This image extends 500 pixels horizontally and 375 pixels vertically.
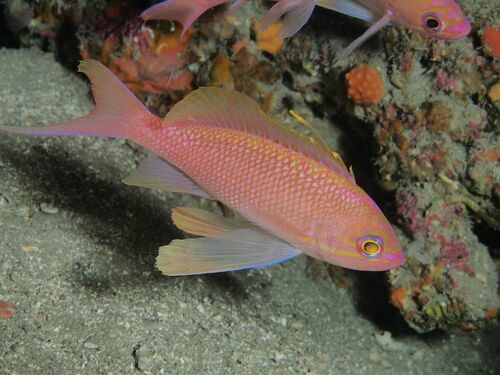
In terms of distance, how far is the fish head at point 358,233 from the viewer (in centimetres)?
212

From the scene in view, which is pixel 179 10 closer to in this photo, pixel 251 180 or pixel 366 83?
pixel 251 180

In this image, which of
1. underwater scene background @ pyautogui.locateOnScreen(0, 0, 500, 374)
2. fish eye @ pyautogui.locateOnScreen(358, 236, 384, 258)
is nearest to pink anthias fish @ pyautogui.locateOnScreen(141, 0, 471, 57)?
underwater scene background @ pyautogui.locateOnScreen(0, 0, 500, 374)

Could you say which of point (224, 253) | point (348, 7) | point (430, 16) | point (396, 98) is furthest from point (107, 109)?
point (396, 98)

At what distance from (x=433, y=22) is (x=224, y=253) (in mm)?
1808

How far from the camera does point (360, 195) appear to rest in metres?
2.15

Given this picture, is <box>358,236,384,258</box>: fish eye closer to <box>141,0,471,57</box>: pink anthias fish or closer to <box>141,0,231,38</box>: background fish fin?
<box>141,0,471,57</box>: pink anthias fish

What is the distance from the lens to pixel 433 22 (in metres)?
2.69

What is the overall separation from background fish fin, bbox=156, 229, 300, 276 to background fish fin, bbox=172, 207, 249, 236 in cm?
8

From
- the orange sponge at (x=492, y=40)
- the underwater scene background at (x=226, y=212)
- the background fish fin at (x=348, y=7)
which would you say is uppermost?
the background fish fin at (x=348, y=7)

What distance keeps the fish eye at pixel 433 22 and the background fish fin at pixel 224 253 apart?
61.5 inches

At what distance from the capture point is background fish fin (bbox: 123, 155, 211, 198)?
2396mm

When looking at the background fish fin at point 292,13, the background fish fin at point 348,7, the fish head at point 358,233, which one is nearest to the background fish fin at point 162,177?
the fish head at point 358,233

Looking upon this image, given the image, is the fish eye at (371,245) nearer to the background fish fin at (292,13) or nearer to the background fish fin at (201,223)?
the background fish fin at (201,223)

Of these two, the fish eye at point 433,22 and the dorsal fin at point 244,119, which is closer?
the dorsal fin at point 244,119
